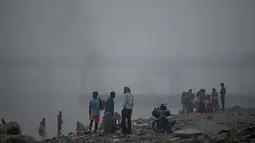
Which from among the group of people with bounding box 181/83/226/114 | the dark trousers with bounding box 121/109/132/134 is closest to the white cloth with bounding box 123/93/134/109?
the dark trousers with bounding box 121/109/132/134

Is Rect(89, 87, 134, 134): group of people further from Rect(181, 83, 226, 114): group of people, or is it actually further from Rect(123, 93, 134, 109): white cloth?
Rect(181, 83, 226, 114): group of people

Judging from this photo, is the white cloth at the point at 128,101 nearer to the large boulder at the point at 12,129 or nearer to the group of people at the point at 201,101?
the large boulder at the point at 12,129

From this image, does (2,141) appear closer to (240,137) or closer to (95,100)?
(95,100)

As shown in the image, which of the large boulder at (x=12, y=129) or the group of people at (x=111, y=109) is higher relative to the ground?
the group of people at (x=111, y=109)

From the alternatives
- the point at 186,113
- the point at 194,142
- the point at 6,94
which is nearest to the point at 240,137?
the point at 194,142

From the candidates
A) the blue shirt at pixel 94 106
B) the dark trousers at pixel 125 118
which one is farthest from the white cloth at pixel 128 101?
the blue shirt at pixel 94 106

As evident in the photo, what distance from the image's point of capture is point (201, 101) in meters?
22.7

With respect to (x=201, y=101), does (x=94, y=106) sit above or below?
above

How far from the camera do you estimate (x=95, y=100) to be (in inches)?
595

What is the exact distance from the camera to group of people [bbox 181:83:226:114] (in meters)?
22.4

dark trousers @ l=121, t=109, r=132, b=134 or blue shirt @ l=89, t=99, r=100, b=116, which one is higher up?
blue shirt @ l=89, t=99, r=100, b=116

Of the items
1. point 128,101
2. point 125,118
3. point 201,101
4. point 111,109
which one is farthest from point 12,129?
point 201,101

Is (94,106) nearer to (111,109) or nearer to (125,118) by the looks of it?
(111,109)

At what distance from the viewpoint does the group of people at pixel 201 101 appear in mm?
22406
